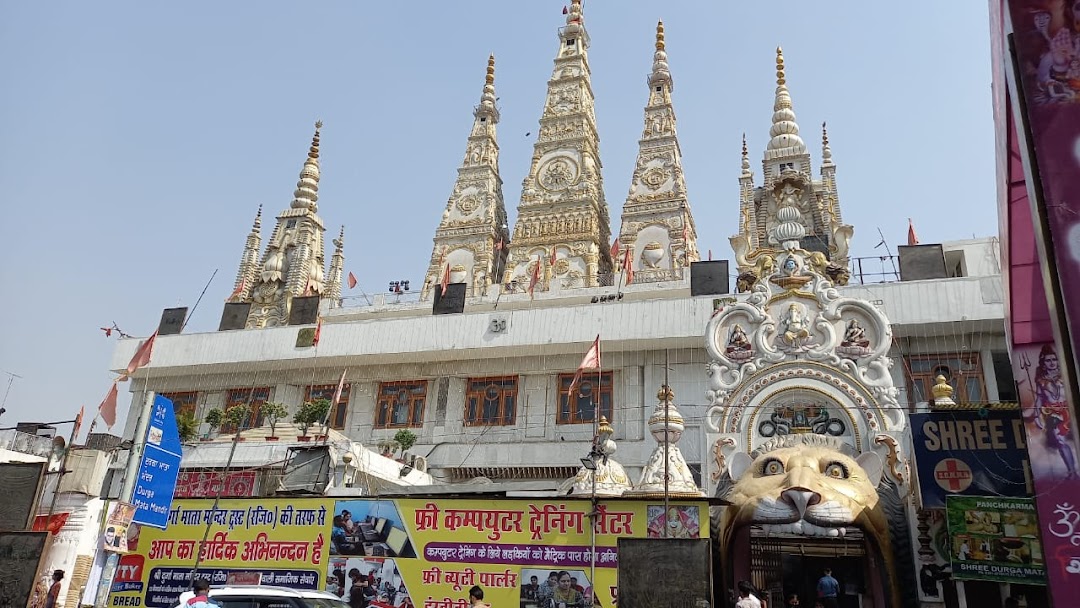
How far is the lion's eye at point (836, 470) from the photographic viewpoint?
40.9 ft

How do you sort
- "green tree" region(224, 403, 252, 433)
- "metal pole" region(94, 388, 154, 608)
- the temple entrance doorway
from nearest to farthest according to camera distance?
"metal pole" region(94, 388, 154, 608)
the temple entrance doorway
"green tree" region(224, 403, 252, 433)

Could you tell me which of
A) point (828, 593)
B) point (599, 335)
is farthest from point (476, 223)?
point (828, 593)

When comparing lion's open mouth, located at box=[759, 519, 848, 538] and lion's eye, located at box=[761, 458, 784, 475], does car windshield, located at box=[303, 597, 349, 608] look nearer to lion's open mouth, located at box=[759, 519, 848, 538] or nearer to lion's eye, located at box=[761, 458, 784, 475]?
lion's open mouth, located at box=[759, 519, 848, 538]

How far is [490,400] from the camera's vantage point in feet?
96.3

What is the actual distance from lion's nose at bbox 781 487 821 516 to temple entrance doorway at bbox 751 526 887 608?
4.55 ft

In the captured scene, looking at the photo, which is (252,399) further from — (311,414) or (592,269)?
(592,269)

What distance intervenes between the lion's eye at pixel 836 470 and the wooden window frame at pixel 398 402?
19577 millimetres

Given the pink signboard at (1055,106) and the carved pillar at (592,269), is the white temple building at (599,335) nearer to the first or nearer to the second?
the carved pillar at (592,269)

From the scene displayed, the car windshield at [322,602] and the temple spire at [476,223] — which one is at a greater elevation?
the temple spire at [476,223]

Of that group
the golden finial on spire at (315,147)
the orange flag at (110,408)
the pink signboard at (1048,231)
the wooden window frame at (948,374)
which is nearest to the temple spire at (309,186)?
the golden finial on spire at (315,147)

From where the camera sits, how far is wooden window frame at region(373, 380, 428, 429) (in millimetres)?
30031

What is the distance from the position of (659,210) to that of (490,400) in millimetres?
17143

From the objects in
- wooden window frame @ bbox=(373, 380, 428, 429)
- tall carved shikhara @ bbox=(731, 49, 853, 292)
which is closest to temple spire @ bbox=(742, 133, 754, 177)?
tall carved shikhara @ bbox=(731, 49, 853, 292)

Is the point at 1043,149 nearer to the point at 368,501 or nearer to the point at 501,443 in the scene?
the point at 368,501
